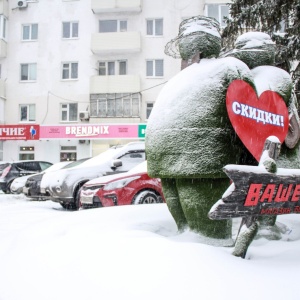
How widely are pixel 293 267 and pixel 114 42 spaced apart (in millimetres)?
21808

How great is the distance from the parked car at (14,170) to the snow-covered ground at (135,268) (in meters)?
12.7

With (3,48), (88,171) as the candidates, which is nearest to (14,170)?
(88,171)

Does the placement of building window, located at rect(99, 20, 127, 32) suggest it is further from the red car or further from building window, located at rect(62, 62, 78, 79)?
the red car

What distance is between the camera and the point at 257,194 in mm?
2385

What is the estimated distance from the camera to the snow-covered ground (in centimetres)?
207

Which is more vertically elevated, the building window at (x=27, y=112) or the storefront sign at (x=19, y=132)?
the building window at (x=27, y=112)

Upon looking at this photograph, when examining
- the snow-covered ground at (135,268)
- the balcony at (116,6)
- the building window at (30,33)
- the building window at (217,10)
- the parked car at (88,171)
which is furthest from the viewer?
the building window at (30,33)

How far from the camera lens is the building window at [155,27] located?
23.7 meters

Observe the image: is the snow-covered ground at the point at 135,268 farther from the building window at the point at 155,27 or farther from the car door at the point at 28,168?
the building window at the point at 155,27

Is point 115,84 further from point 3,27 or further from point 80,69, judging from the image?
point 3,27

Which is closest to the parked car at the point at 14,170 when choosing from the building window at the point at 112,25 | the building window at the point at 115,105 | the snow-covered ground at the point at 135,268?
the building window at the point at 115,105

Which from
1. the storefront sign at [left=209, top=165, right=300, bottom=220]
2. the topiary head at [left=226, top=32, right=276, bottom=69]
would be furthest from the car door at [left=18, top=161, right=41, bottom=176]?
the storefront sign at [left=209, top=165, right=300, bottom=220]

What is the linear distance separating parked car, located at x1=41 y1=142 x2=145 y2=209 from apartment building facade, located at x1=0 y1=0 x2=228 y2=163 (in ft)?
40.7

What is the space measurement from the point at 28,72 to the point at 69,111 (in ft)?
11.4
